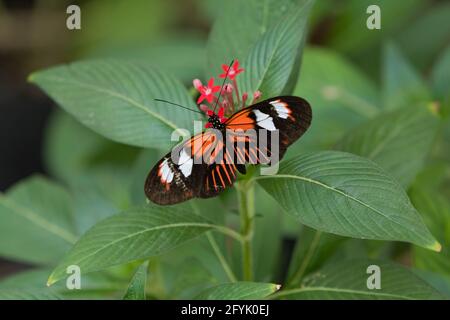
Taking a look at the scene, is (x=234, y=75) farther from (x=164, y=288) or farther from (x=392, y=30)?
(x=392, y=30)

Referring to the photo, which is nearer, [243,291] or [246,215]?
[243,291]

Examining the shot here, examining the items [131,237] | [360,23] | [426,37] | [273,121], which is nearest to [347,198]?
[273,121]

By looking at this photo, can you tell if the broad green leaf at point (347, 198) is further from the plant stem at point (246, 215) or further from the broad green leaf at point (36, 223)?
the broad green leaf at point (36, 223)

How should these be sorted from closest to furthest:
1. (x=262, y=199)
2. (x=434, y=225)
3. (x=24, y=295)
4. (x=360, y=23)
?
(x=24, y=295) < (x=434, y=225) < (x=262, y=199) < (x=360, y=23)

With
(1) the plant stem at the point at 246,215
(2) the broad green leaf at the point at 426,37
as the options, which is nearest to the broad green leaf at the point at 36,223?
(1) the plant stem at the point at 246,215

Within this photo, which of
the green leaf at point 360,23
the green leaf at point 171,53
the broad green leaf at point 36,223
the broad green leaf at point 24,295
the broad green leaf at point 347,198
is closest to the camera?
the broad green leaf at point 347,198

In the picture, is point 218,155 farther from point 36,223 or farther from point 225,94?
point 36,223

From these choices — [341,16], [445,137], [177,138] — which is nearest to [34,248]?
[177,138]
